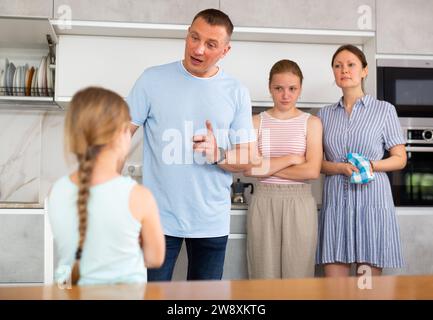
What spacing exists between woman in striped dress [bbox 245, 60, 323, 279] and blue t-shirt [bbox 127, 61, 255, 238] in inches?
9.8

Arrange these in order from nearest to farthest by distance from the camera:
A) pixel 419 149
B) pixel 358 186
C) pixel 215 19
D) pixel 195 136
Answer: pixel 195 136 → pixel 215 19 → pixel 358 186 → pixel 419 149

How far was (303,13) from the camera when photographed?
1.44 m

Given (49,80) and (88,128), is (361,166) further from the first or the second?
(49,80)

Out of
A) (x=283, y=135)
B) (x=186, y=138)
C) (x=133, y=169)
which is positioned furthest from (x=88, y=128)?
(x=133, y=169)

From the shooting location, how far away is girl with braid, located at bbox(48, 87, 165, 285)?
286 mm

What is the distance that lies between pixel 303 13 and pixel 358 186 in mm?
682

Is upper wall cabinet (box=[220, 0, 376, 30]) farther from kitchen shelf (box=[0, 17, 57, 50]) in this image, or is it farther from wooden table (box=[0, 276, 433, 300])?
wooden table (box=[0, 276, 433, 300])

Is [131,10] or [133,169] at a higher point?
[131,10]

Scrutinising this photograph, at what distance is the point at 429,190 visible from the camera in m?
1.34

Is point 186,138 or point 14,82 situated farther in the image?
point 14,82

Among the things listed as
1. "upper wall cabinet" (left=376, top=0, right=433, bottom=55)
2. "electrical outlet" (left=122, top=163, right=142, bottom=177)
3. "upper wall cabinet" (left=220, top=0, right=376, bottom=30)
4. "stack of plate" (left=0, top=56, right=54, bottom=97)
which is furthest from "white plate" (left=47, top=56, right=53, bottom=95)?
"upper wall cabinet" (left=376, top=0, right=433, bottom=55)

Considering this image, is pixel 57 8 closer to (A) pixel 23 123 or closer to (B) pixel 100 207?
(A) pixel 23 123

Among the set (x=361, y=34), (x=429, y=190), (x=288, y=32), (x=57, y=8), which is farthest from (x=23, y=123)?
(x=429, y=190)

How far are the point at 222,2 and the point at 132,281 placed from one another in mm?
1210
